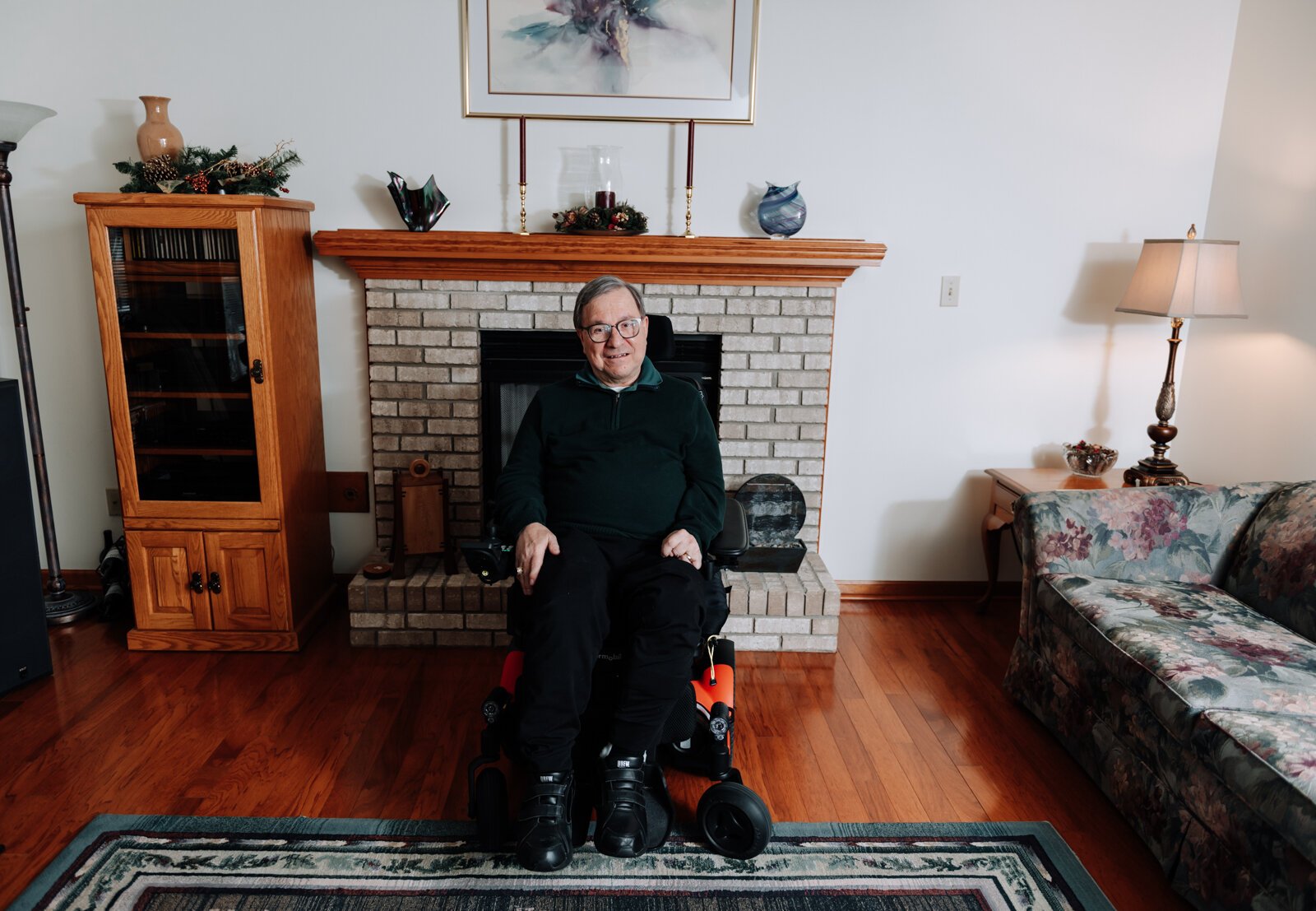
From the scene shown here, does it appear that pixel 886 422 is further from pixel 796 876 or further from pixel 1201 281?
pixel 796 876

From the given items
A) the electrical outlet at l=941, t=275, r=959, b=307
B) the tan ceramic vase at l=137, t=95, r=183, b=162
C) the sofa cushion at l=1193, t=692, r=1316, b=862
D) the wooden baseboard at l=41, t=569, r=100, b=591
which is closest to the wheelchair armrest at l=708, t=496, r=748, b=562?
the sofa cushion at l=1193, t=692, r=1316, b=862

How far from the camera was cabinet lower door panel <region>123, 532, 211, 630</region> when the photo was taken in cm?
277

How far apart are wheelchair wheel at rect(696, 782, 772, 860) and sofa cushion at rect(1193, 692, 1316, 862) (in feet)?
2.86

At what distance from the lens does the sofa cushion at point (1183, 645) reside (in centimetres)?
180

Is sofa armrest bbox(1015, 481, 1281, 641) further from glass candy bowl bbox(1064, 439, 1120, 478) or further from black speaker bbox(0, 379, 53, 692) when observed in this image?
black speaker bbox(0, 379, 53, 692)

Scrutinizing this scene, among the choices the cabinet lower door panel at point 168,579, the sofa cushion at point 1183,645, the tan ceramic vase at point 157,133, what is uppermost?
the tan ceramic vase at point 157,133

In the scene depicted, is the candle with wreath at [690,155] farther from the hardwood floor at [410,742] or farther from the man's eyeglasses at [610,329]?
the hardwood floor at [410,742]

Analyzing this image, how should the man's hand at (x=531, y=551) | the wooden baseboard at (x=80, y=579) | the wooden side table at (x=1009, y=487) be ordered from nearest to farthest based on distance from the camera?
the man's hand at (x=531, y=551) → the wooden side table at (x=1009, y=487) → the wooden baseboard at (x=80, y=579)

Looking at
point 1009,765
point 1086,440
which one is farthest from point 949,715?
point 1086,440

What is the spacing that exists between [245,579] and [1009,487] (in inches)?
98.7

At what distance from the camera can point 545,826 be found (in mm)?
1739

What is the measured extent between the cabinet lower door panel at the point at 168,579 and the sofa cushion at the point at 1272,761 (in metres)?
2.72

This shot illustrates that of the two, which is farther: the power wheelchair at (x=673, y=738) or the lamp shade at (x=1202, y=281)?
the lamp shade at (x=1202, y=281)

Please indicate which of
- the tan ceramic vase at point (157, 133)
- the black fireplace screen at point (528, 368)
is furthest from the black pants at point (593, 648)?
the tan ceramic vase at point (157, 133)
